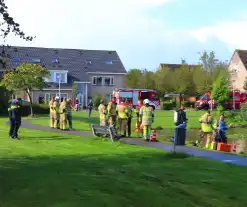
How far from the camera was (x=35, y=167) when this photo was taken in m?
11.2

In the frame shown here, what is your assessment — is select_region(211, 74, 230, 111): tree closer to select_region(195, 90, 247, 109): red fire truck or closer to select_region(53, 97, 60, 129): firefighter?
select_region(195, 90, 247, 109): red fire truck

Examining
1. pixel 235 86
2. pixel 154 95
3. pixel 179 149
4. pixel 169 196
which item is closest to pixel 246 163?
pixel 179 149

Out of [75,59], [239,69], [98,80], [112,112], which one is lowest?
[112,112]

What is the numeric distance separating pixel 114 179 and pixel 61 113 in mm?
14094

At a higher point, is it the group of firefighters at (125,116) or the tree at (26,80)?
the tree at (26,80)

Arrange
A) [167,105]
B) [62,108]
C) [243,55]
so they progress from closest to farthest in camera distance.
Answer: [62,108] < [167,105] < [243,55]

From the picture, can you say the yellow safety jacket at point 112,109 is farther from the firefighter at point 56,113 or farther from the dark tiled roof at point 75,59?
the dark tiled roof at point 75,59

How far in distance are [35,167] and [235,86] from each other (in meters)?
62.5

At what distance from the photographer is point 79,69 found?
213 feet

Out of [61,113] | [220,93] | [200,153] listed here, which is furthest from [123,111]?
[220,93]

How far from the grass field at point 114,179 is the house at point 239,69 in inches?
2218

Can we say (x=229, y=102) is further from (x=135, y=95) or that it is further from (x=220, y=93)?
(x=135, y=95)

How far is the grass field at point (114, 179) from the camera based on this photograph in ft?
25.6

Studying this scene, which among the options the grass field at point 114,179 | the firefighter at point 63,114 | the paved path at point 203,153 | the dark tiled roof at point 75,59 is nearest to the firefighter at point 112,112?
the paved path at point 203,153
